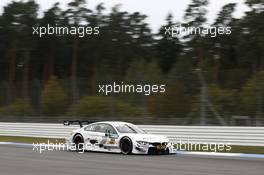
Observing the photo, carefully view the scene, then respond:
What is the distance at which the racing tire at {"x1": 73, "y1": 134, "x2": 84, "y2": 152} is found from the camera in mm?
18359

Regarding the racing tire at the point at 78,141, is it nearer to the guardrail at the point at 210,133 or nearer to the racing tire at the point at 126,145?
the racing tire at the point at 126,145

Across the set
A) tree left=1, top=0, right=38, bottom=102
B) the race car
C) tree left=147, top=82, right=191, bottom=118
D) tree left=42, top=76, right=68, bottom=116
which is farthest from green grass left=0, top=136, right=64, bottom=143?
tree left=1, top=0, right=38, bottom=102

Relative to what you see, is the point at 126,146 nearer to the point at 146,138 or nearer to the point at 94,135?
the point at 146,138

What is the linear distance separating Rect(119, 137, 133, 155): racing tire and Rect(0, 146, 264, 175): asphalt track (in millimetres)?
429

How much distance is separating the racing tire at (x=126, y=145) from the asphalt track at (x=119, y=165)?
429 millimetres

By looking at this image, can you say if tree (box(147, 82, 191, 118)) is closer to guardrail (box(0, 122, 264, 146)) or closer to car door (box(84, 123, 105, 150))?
guardrail (box(0, 122, 264, 146))

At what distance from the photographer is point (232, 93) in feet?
69.3

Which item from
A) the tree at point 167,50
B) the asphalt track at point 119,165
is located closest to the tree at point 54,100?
the asphalt track at point 119,165

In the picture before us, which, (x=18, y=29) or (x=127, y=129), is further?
(x=18, y=29)

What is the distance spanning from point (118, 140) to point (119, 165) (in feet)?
12.7

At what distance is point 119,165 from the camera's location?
1318 centimetres

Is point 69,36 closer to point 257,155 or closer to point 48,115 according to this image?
point 48,115

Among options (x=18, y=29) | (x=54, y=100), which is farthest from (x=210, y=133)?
(x=18, y=29)

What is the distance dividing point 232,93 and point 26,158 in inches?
351
